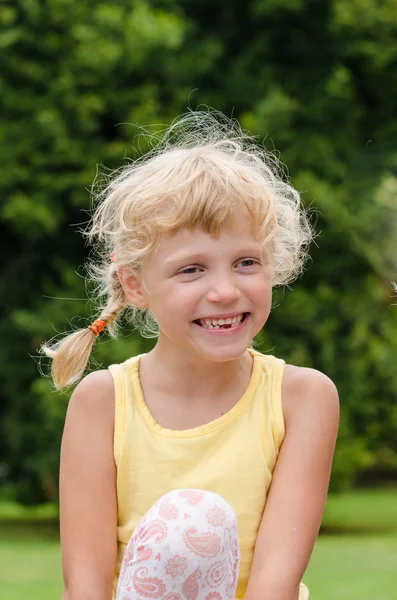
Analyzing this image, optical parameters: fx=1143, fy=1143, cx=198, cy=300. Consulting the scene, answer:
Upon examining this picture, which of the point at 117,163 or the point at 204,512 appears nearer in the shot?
the point at 204,512

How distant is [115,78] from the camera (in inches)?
530

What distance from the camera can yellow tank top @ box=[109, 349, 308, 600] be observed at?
272 centimetres

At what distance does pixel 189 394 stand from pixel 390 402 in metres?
11.2

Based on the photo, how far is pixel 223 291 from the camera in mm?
2668

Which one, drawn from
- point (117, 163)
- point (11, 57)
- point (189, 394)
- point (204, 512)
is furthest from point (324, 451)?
point (11, 57)

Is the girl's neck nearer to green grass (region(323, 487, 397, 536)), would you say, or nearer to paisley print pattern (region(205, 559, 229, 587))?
paisley print pattern (region(205, 559, 229, 587))

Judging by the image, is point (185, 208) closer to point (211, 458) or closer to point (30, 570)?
point (211, 458)

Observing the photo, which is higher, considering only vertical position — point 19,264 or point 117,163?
point 117,163

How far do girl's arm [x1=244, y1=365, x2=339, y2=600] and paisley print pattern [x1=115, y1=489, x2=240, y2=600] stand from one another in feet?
1.11

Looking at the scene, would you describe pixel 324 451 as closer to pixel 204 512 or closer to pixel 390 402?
pixel 204 512

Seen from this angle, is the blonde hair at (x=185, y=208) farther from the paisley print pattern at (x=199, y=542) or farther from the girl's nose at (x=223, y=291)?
the paisley print pattern at (x=199, y=542)

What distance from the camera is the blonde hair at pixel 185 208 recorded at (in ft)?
8.95

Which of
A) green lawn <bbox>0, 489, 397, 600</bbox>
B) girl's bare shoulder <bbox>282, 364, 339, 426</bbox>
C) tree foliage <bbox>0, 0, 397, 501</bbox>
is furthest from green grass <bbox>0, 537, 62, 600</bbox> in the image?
girl's bare shoulder <bbox>282, 364, 339, 426</bbox>

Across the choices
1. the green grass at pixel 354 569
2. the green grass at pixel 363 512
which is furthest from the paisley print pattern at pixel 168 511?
the green grass at pixel 363 512
